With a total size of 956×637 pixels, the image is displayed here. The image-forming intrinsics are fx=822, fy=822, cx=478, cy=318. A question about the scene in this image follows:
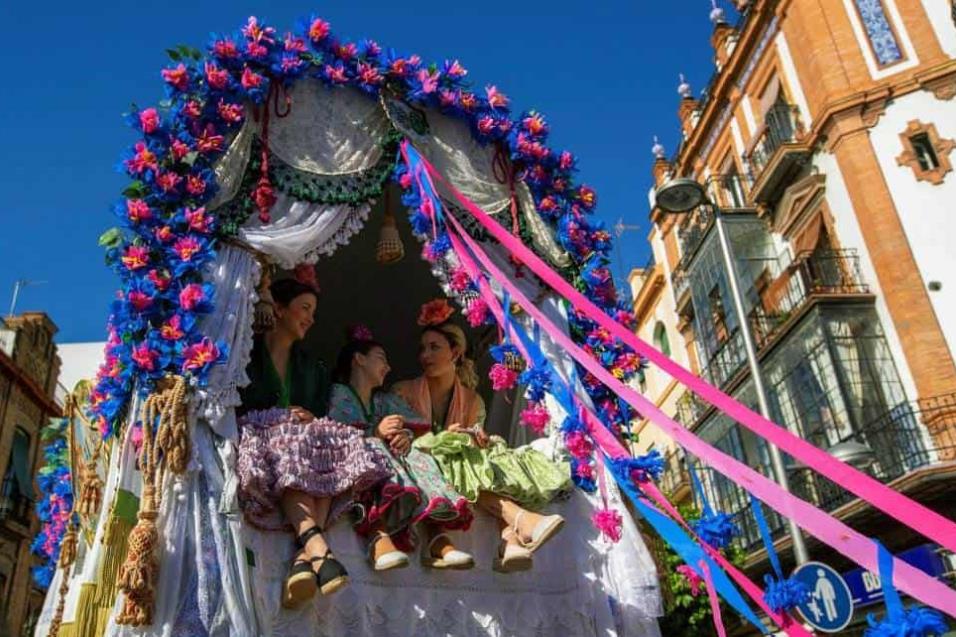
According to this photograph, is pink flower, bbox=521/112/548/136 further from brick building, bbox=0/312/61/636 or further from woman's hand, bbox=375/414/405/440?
brick building, bbox=0/312/61/636

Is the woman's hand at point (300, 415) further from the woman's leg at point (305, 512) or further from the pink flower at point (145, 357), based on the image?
the pink flower at point (145, 357)

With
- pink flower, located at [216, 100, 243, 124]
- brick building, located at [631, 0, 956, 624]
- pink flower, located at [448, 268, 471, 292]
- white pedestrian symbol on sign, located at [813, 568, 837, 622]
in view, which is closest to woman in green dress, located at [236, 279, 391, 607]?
pink flower, located at [448, 268, 471, 292]

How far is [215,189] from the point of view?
16.0 feet

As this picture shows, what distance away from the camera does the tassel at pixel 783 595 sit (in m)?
3.77

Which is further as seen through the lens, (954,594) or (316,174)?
(316,174)

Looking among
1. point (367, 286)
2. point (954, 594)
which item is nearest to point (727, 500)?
point (367, 286)

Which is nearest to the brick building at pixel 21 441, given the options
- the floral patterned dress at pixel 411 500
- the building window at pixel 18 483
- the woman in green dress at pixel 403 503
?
the building window at pixel 18 483

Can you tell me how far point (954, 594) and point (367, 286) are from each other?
507 cm

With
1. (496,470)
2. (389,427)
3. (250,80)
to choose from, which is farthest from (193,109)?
(496,470)

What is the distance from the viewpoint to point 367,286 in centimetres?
688

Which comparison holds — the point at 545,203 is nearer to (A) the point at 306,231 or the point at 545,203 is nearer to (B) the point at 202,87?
(A) the point at 306,231

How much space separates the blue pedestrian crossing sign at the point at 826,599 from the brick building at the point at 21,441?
17849mm

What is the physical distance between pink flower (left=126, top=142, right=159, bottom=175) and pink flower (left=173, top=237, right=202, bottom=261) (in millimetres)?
476

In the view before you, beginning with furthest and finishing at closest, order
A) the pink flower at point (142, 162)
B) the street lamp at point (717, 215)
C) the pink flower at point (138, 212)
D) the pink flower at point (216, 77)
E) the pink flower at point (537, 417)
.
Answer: the street lamp at point (717, 215)
the pink flower at point (537, 417)
the pink flower at point (216, 77)
the pink flower at point (142, 162)
the pink flower at point (138, 212)
